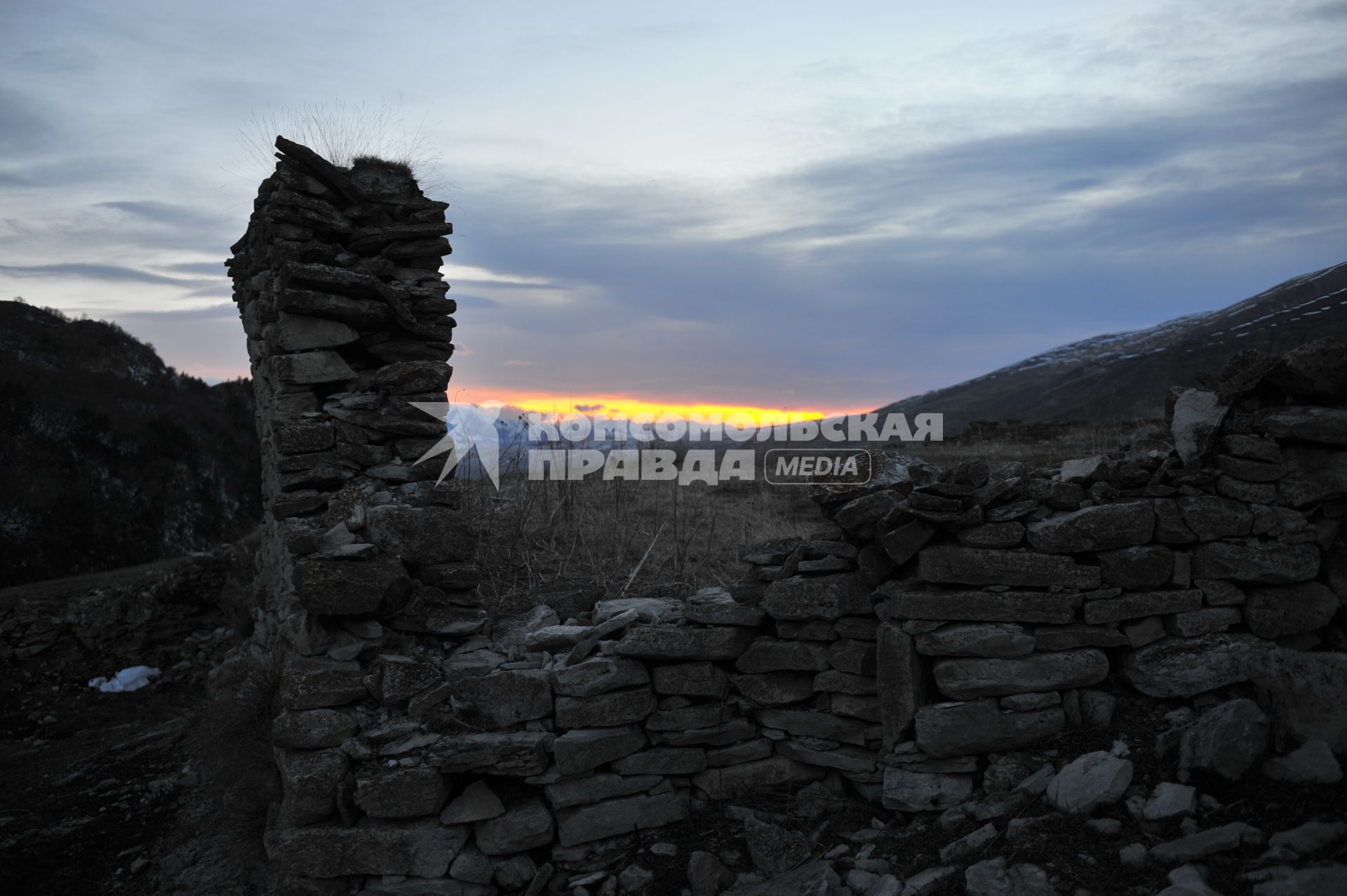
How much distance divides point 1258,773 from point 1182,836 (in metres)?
0.55

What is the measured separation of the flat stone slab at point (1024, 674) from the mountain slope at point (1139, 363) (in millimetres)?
7858

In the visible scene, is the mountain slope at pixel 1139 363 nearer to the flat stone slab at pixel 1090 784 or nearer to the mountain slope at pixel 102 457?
the flat stone slab at pixel 1090 784

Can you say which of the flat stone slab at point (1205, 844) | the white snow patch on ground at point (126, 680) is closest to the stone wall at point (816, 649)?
the flat stone slab at point (1205, 844)

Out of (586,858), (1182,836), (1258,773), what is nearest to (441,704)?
(586,858)

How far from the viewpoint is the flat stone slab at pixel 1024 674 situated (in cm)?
473

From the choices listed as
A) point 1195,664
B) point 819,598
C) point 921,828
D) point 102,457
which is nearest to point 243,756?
point 819,598

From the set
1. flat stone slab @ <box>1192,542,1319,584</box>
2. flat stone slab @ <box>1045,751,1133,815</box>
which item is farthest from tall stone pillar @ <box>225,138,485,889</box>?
flat stone slab @ <box>1192,542,1319,584</box>

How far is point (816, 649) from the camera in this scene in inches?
209

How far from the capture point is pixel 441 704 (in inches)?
204

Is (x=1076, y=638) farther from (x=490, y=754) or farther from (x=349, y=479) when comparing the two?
(x=349, y=479)

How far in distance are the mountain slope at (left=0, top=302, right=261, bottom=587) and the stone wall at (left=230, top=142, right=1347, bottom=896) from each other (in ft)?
55.4

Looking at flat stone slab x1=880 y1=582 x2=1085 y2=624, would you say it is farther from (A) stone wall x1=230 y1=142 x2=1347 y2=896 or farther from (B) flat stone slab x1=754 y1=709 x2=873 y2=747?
(B) flat stone slab x1=754 y1=709 x2=873 y2=747

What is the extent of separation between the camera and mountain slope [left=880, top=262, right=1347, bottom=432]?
15656 millimetres

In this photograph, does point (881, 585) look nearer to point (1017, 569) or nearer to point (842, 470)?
point (1017, 569)
